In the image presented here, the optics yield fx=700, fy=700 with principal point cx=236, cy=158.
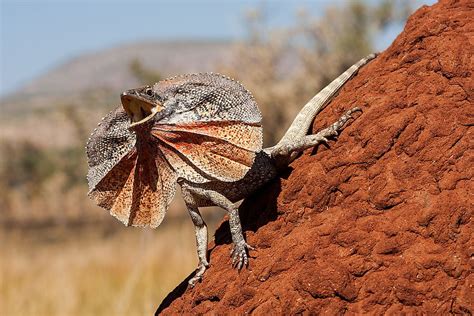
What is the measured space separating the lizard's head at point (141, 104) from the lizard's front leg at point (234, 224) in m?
0.43

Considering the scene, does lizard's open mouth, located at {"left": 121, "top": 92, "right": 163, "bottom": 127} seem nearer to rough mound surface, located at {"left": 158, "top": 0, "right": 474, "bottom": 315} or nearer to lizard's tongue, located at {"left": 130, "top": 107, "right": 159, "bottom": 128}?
lizard's tongue, located at {"left": 130, "top": 107, "right": 159, "bottom": 128}

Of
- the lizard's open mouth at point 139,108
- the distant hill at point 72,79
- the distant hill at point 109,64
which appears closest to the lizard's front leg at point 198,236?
the lizard's open mouth at point 139,108

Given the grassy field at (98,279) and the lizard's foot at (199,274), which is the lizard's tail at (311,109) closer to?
the lizard's foot at (199,274)

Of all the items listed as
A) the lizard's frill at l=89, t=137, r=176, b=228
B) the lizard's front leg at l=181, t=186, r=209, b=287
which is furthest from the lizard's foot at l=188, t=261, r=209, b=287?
the lizard's frill at l=89, t=137, r=176, b=228

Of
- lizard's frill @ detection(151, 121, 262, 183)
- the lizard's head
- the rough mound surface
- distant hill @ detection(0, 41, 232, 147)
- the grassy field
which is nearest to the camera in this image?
the rough mound surface

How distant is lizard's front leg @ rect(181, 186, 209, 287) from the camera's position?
319cm

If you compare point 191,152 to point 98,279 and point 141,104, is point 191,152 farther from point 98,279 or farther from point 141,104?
point 98,279

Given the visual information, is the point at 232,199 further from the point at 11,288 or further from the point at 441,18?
the point at 11,288

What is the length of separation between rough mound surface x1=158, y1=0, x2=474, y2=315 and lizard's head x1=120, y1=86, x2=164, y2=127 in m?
0.66

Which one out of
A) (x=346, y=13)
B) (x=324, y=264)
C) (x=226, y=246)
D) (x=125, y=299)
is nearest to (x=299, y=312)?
(x=324, y=264)

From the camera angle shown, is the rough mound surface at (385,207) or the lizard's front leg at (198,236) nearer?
the rough mound surface at (385,207)

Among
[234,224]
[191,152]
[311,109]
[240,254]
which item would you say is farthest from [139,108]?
[311,109]

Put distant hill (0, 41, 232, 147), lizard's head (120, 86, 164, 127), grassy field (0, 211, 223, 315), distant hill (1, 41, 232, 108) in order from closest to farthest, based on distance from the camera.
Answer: lizard's head (120, 86, 164, 127) → grassy field (0, 211, 223, 315) → distant hill (0, 41, 232, 147) → distant hill (1, 41, 232, 108)

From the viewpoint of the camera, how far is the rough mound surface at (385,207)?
2.63 metres
